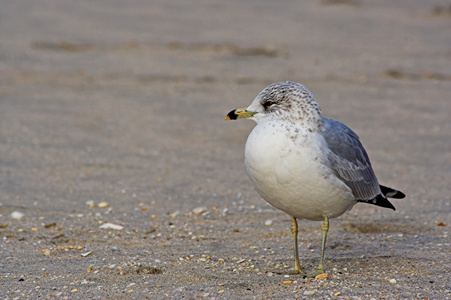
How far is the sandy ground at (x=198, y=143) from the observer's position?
4.48 meters

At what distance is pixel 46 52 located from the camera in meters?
11.8

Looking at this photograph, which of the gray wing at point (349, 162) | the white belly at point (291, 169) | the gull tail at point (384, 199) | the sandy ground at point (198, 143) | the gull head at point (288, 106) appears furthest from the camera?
the gull tail at point (384, 199)

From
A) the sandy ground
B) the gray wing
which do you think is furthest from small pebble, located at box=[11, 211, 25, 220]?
the gray wing

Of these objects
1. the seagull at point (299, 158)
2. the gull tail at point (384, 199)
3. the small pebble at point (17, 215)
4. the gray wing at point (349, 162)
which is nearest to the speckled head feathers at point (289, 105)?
the seagull at point (299, 158)

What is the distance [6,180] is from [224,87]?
4.40 meters

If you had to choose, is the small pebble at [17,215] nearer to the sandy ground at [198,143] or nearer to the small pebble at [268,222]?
the sandy ground at [198,143]

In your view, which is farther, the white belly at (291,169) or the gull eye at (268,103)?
the gull eye at (268,103)

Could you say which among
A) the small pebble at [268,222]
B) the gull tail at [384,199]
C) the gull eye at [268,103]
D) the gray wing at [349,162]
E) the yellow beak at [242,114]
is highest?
the gull eye at [268,103]

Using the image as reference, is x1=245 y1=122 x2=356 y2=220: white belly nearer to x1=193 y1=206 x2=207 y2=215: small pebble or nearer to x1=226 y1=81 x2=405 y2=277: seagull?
x1=226 y1=81 x2=405 y2=277: seagull

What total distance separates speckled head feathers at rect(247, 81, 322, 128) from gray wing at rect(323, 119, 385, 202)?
182mm

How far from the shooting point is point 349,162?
4422 millimetres

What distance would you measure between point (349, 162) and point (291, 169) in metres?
0.61

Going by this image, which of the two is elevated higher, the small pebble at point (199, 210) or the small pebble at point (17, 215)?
the small pebble at point (199, 210)

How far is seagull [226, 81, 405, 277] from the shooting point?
400 cm
